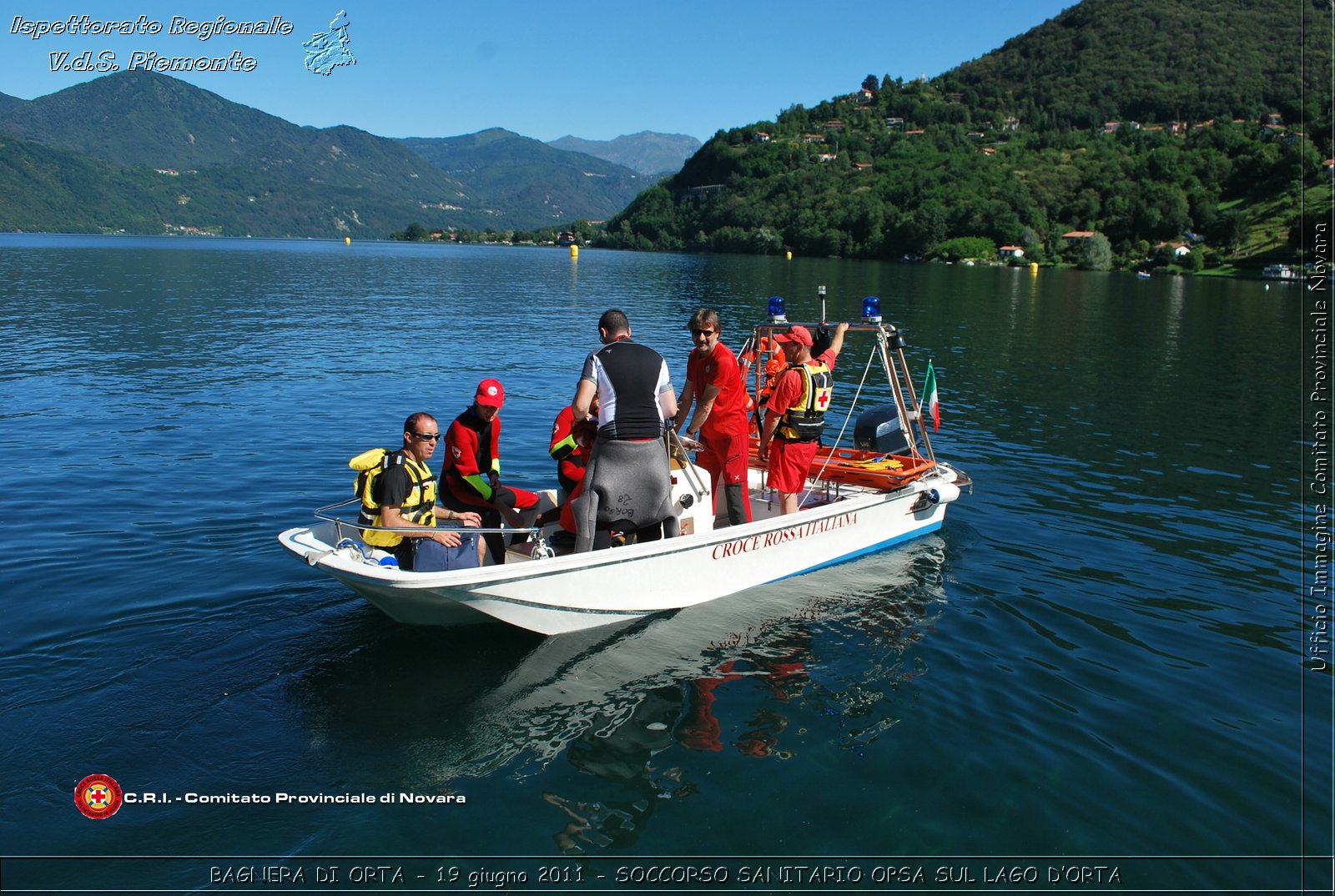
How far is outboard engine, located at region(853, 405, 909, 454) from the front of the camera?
10930mm

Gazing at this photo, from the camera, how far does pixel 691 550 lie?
755 cm

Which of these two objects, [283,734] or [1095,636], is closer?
[283,734]

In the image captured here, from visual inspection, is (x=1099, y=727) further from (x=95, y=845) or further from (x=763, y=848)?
(x=95, y=845)

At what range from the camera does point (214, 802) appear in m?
5.11

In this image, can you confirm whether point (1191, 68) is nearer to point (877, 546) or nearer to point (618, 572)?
point (877, 546)

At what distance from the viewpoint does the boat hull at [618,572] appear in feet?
20.6

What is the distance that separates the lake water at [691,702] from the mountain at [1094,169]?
7325 cm

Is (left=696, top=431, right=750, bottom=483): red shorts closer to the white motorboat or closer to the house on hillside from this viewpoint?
the white motorboat

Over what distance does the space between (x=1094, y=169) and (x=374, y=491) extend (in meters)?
137

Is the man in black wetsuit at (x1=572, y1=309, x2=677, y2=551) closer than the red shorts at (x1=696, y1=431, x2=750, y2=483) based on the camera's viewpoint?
Yes

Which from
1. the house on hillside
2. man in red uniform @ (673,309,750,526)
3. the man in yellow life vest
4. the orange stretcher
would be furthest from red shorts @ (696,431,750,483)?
the house on hillside

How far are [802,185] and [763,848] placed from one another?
16254cm

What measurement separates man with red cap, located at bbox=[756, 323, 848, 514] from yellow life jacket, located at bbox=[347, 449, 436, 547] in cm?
363

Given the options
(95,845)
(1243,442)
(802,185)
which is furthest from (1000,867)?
(802,185)
